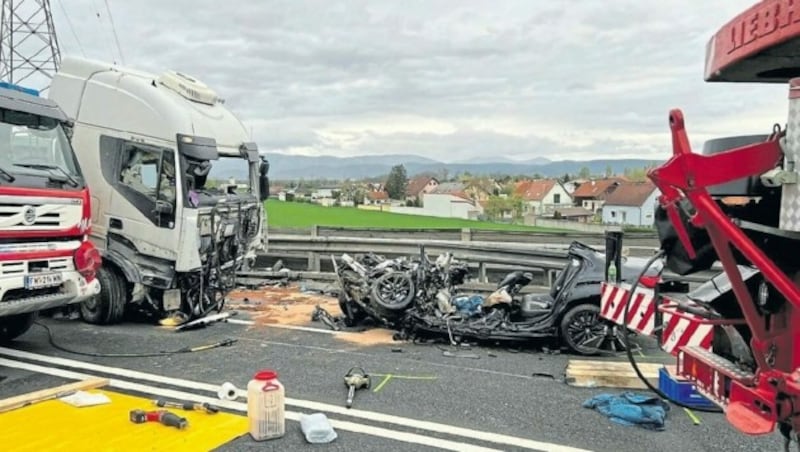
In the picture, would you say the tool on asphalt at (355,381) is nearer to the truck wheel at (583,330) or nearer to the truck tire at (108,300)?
the truck wheel at (583,330)

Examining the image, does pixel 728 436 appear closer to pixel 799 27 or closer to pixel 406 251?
pixel 799 27

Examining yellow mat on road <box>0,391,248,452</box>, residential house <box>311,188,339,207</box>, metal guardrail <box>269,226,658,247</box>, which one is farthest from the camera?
residential house <box>311,188,339,207</box>

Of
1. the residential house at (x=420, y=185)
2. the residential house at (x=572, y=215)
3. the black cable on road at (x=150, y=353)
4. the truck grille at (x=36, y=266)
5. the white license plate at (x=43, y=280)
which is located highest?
the residential house at (x=420, y=185)

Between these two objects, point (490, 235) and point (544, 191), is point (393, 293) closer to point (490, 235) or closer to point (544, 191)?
point (490, 235)

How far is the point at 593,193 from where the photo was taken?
6134 cm

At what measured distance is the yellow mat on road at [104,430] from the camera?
433 cm

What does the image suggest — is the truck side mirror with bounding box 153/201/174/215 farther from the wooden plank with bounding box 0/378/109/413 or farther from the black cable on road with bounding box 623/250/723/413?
the black cable on road with bounding box 623/250/723/413

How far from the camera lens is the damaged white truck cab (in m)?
8.27

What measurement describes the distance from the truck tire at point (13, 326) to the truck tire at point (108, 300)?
105 cm

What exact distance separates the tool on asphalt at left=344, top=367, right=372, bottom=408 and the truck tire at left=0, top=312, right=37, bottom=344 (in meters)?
4.12

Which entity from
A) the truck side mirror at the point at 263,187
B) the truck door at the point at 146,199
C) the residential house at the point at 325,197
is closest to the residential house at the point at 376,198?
the residential house at the point at 325,197

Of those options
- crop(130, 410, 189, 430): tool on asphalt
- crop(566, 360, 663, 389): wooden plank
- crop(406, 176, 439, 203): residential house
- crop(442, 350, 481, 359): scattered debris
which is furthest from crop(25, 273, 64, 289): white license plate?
crop(406, 176, 439, 203): residential house

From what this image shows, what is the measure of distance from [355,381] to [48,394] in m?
2.63

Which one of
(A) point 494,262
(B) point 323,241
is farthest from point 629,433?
(B) point 323,241
